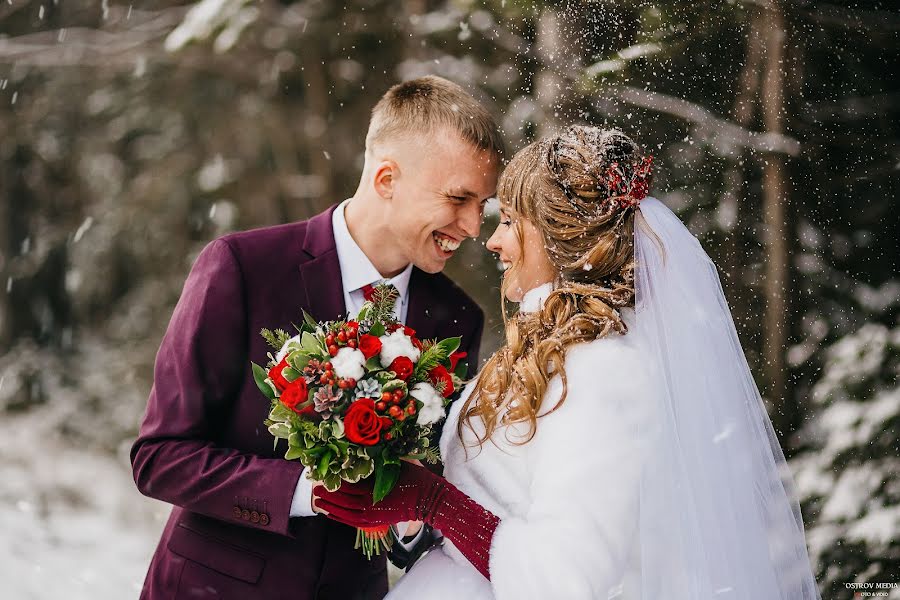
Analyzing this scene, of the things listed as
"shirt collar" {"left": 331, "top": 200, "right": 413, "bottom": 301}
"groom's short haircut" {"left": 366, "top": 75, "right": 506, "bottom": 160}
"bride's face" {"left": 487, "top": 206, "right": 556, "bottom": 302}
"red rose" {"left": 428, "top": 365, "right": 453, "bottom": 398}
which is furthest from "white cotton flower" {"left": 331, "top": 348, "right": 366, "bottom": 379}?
"groom's short haircut" {"left": 366, "top": 75, "right": 506, "bottom": 160}

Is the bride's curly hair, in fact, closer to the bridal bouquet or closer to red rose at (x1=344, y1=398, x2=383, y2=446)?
the bridal bouquet

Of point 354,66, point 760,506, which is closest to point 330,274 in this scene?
point 760,506

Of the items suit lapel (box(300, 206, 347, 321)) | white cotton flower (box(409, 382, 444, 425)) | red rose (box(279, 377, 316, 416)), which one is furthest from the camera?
suit lapel (box(300, 206, 347, 321))

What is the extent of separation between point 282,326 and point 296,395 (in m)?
0.63

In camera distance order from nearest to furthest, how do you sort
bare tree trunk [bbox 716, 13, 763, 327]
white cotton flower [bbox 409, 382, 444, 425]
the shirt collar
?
white cotton flower [bbox 409, 382, 444, 425] → the shirt collar → bare tree trunk [bbox 716, 13, 763, 327]

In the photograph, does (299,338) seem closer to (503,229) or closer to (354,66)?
(503,229)

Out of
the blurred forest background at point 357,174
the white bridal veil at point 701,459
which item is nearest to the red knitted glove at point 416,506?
the white bridal veil at point 701,459

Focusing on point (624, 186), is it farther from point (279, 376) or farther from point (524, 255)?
point (279, 376)

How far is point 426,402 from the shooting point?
208 cm

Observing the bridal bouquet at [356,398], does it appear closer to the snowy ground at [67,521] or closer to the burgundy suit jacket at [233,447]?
the burgundy suit jacket at [233,447]

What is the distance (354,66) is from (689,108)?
236cm

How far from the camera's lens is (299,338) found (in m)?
2.16

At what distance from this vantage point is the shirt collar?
8.96 ft

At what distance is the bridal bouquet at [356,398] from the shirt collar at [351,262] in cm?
53
